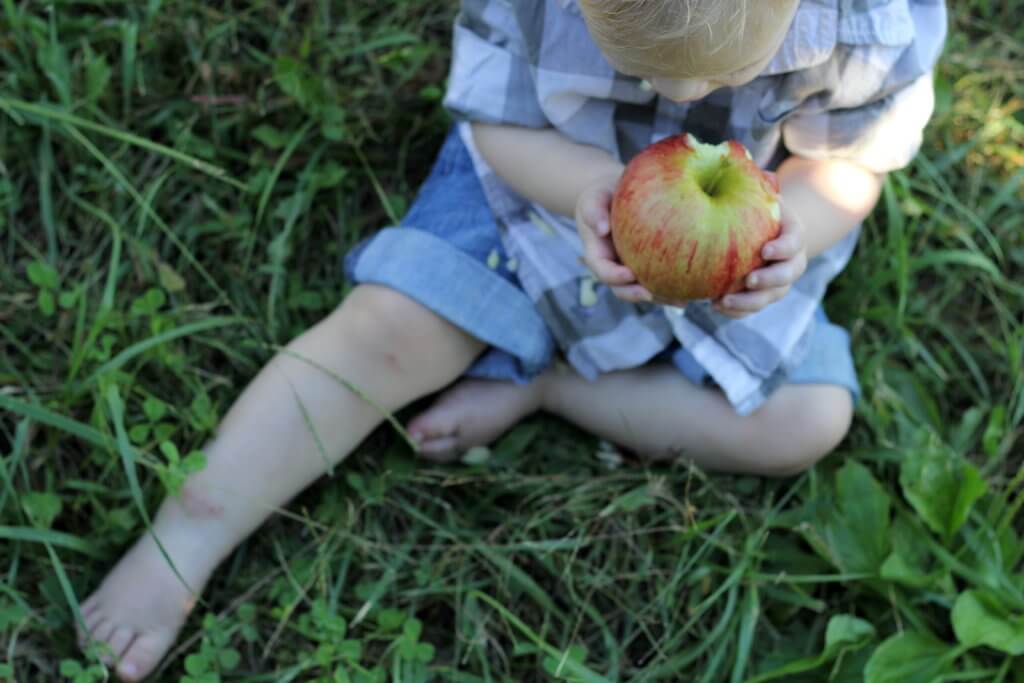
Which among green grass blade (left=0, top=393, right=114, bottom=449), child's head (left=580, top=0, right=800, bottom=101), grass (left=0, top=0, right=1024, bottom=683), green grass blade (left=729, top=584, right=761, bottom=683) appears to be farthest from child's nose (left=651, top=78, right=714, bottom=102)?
green grass blade (left=0, top=393, right=114, bottom=449)

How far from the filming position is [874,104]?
1.59 meters

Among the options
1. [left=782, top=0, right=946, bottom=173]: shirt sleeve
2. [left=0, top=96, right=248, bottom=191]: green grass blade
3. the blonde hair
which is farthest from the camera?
[left=0, top=96, right=248, bottom=191]: green grass blade

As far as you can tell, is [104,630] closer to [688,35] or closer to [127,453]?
[127,453]

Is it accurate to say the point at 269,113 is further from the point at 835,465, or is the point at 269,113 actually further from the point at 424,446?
the point at 835,465

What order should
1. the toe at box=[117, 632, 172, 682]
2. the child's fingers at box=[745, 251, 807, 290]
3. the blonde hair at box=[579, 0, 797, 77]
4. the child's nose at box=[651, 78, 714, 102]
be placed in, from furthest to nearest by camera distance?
the toe at box=[117, 632, 172, 682] < the child's fingers at box=[745, 251, 807, 290] < the child's nose at box=[651, 78, 714, 102] < the blonde hair at box=[579, 0, 797, 77]

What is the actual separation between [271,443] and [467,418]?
31 cm

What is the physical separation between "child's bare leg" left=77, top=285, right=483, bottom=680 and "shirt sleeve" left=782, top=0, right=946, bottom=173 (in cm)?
59

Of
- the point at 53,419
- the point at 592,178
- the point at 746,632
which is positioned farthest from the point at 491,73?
the point at 746,632

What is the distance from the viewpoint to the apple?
134 cm

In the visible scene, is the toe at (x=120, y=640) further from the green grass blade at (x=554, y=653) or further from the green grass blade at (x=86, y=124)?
the green grass blade at (x=86, y=124)

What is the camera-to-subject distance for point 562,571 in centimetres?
176

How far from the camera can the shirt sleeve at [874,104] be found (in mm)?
1521

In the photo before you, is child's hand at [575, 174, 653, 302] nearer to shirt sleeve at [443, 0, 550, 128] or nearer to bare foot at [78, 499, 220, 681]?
shirt sleeve at [443, 0, 550, 128]

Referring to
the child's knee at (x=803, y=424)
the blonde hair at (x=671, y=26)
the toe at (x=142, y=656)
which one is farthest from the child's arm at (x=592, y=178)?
the toe at (x=142, y=656)
